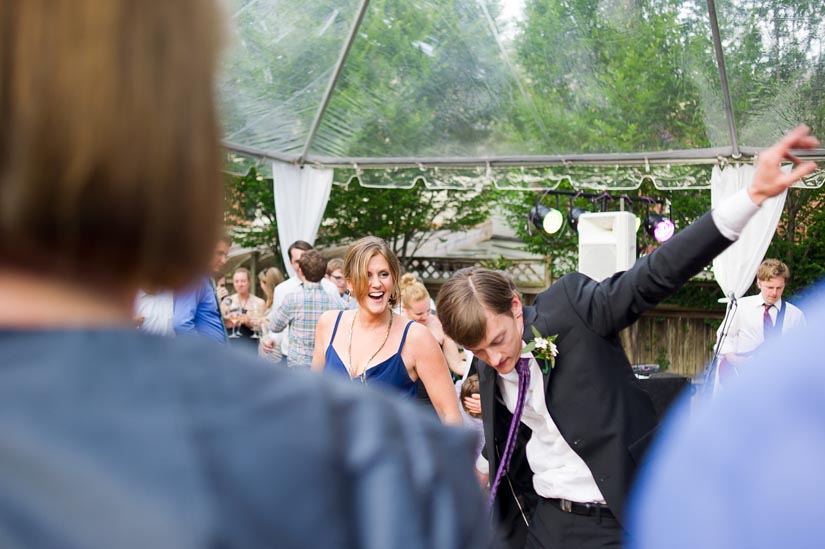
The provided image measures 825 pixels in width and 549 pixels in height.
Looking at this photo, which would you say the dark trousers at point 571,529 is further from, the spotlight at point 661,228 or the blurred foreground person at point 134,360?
the spotlight at point 661,228

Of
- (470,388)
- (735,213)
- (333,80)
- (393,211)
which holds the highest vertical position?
(333,80)

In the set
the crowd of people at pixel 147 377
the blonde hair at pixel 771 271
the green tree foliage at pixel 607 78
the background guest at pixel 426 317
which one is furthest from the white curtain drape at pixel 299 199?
the crowd of people at pixel 147 377

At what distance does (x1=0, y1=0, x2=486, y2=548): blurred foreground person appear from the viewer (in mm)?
577

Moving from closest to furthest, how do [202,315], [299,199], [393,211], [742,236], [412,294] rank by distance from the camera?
[202,315] → [412,294] → [742,236] → [299,199] → [393,211]

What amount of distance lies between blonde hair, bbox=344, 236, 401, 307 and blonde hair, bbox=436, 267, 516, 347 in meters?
1.31

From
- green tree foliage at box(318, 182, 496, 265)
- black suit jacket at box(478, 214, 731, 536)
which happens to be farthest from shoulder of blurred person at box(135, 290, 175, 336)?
green tree foliage at box(318, 182, 496, 265)

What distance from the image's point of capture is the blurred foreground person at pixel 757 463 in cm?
63

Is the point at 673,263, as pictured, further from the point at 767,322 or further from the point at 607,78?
the point at 767,322

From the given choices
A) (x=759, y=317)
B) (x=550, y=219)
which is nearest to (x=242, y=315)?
(x=550, y=219)

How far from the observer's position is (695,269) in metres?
2.55

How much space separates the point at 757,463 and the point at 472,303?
2486 millimetres

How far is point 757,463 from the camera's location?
2.15ft

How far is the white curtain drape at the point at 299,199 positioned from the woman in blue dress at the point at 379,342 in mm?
5959

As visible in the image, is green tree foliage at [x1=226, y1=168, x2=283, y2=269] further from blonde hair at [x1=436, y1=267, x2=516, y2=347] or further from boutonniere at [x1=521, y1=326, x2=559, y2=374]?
boutonniere at [x1=521, y1=326, x2=559, y2=374]
